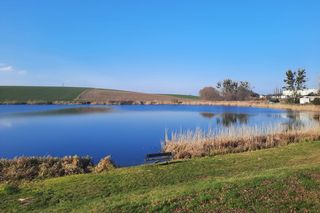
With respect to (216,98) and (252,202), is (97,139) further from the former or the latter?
(216,98)

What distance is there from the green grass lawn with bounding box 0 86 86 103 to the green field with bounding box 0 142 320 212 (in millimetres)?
84389

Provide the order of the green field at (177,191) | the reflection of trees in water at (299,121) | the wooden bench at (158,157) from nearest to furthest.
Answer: the green field at (177,191), the wooden bench at (158,157), the reflection of trees in water at (299,121)

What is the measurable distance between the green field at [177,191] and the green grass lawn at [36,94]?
8439 centimetres

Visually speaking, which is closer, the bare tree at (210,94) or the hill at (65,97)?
the hill at (65,97)

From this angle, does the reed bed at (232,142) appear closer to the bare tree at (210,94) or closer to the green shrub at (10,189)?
the green shrub at (10,189)

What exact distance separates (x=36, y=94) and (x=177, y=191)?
10194 cm

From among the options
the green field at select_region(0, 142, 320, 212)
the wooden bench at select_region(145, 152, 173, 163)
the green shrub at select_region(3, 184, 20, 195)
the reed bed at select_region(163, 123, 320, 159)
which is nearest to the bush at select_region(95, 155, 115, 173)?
the green field at select_region(0, 142, 320, 212)

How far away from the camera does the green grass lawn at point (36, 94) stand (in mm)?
92625

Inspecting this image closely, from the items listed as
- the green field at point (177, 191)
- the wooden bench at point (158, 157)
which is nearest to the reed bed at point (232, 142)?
the wooden bench at point (158, 157)

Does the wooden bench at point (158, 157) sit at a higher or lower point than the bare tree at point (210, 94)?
lower

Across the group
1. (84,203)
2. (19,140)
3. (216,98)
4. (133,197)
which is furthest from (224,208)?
(216,98)

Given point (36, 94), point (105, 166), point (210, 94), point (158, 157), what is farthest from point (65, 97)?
point (158, 157)

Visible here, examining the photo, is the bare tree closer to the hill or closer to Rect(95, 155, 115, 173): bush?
the hill

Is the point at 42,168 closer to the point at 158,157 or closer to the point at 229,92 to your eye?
the point at 158,157
